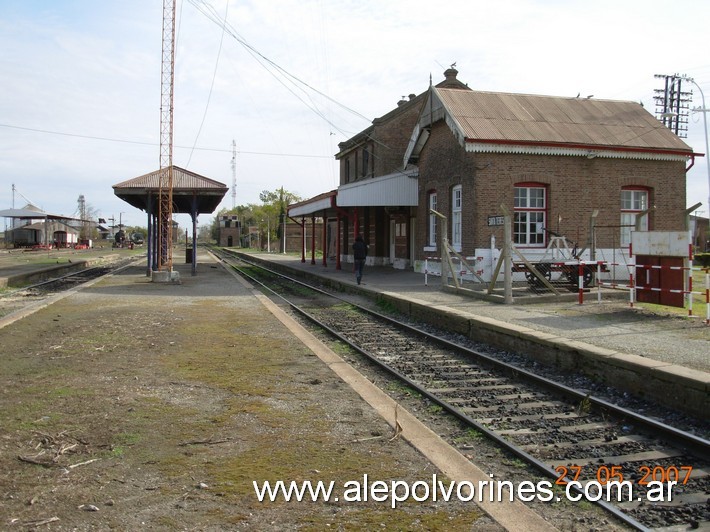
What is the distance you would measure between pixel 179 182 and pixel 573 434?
23208mm

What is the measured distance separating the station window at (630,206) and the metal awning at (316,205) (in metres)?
11.5

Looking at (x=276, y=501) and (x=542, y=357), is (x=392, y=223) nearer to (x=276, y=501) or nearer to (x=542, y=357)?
(x=542, y=357)

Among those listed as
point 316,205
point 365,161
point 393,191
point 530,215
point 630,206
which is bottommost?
point 530,215

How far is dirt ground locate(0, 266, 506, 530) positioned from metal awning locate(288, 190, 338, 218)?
58.0 feet

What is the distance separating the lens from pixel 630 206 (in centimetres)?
2078

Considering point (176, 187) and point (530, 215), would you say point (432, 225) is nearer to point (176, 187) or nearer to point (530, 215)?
point (530, 215)

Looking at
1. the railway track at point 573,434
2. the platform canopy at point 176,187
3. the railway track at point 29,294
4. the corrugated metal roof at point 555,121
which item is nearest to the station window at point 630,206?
the corrugated metal roof at point 555,121

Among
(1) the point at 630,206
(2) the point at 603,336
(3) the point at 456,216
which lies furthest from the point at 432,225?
(2) the point at 603,336

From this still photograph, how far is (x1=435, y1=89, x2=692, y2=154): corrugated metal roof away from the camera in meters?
19.6

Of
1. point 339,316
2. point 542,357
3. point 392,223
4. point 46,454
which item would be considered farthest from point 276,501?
point 392,223

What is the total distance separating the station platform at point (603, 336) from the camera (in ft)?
22.2

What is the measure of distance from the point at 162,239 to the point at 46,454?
22.2 meters

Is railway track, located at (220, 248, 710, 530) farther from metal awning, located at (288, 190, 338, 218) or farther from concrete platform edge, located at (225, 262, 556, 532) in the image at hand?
metal awning, located at (288, 190, 338, 218)

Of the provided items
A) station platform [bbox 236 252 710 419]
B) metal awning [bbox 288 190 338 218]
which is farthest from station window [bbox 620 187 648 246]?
metal awning [bbox 288 190 338 218]
